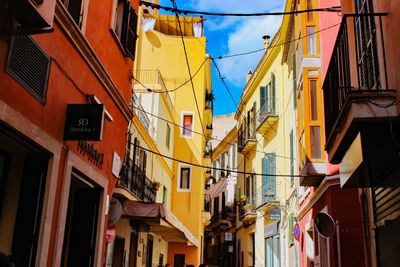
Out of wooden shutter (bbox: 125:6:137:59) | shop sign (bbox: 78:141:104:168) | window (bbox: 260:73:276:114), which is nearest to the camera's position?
shop sign (bbox: 78:141:104:168)

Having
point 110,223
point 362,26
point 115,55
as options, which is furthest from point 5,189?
point 362,26

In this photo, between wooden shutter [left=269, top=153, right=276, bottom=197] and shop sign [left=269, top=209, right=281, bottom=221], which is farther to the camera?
wooden shutter [left=269, top=153, right=276, bottom=197]

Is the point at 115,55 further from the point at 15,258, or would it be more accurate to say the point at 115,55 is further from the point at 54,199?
the point at 15,258

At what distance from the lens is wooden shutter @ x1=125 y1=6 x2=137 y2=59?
10672 mm

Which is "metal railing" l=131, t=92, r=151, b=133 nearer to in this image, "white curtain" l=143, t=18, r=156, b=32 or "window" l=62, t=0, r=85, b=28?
"window" l=62, t=0, r=85, b=28

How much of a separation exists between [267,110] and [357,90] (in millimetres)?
22043

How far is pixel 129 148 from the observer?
1805 cm

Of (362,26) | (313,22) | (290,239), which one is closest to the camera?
(362,26)

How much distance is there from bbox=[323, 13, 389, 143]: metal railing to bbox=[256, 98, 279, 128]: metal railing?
17881 mm

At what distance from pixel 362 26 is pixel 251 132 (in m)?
24.5

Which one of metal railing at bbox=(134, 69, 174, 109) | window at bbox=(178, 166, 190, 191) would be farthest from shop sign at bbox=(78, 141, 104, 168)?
window at bbox=(178, 166, 190, 191)

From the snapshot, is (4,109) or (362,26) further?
(362,26)

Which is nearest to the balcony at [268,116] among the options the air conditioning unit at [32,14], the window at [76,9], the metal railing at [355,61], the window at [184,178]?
the window at [184,178]

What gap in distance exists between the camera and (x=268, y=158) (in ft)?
90.6
